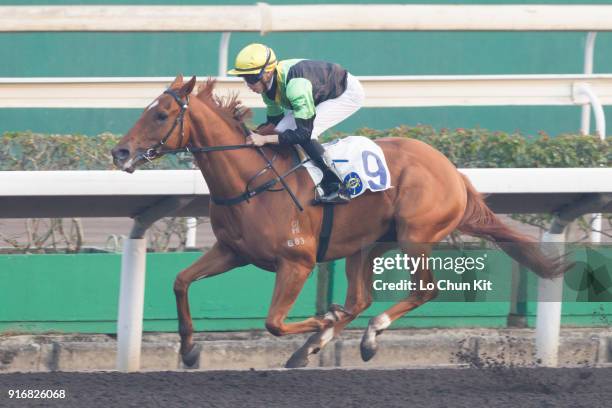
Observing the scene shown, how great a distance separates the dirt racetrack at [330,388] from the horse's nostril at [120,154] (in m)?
0.97

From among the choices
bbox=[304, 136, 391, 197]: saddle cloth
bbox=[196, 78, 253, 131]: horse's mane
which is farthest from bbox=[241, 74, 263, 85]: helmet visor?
bbox=[304, 136, 391, 197]: saddle cloth

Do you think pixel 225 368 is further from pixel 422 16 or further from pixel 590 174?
pixel 422 16

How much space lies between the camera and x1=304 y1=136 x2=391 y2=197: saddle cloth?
563 centimetres

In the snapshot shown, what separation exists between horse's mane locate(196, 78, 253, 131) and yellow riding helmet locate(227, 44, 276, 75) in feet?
0.79

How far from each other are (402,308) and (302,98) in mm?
1165

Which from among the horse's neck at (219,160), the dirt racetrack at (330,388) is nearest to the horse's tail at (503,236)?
the dirt racetrack at (330,388)

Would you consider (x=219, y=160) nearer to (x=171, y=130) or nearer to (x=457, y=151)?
(x=171, y=130)

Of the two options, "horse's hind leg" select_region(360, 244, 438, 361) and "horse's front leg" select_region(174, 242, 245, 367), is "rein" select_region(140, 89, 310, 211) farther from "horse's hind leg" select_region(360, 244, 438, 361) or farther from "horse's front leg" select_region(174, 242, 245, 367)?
"horse's hind leg" select_region(360, 244, 438, 361)

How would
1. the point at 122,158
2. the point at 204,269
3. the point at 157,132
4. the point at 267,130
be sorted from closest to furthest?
the point at 122,158 < the point at 157,132 < the point at 204,269 < the point at 267,130

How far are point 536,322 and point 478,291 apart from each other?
342mm

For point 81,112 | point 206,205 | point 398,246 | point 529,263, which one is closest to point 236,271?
point 206,205

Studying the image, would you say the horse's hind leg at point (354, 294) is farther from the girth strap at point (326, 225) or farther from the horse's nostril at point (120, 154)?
the horse's nostril at point (120, 154)

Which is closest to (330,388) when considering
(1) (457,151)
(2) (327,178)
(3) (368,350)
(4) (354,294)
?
(3) (368,350)

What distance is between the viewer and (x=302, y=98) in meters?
5.45
